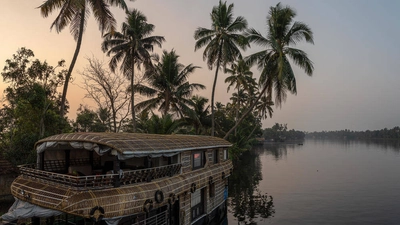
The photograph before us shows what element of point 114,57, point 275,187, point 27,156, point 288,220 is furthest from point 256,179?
point 27,156

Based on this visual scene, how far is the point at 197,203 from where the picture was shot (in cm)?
1395

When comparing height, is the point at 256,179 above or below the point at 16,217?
below

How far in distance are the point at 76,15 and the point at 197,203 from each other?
1434cm

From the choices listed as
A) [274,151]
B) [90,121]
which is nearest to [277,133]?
[274,151]

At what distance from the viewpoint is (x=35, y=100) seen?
20328mm

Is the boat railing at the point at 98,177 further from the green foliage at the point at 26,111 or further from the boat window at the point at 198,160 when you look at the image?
the green foliage at the point at 26,111

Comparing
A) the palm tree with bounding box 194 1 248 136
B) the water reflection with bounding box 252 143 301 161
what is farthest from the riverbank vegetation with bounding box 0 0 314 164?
the water reflection with bounding box 252 143 301 161

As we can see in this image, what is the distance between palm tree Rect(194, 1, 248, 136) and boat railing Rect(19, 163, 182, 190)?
53.2 feet

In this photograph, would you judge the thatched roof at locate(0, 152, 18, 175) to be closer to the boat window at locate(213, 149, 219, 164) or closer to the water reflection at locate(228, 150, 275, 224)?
the boat window at locate(213, 149, 219, 164)

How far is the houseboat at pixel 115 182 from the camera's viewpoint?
8.01 meters

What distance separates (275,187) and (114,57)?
19209 mm

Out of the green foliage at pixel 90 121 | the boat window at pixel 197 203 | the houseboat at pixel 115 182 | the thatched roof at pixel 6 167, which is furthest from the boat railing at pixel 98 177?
the green foliage at pixel 90 121

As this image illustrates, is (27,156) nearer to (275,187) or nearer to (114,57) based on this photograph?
(114,57)

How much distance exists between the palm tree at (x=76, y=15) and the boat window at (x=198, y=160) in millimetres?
10152
